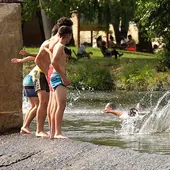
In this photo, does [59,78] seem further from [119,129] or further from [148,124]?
[119,129]

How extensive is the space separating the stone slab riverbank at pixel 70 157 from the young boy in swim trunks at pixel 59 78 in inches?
21.5

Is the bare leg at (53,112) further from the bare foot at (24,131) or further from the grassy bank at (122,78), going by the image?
the grassy bank at (122,78)

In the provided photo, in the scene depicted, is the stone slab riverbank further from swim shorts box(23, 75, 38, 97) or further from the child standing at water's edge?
swim shorts box(23, 75, 38, 97)

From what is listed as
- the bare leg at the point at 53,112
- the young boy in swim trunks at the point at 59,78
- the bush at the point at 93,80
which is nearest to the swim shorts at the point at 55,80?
the young boy in swim trunks at the point at 59,78

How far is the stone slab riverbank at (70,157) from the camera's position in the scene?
306 inches

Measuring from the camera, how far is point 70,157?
27.3 feet

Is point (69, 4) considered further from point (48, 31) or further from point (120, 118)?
point (120, 118)

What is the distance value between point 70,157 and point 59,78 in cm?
189

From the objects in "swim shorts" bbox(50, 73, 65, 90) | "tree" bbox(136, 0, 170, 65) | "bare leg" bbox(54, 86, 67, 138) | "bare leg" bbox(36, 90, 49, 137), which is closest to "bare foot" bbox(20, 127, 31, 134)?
"bare leg" bbox(36, 90, 49, 137)

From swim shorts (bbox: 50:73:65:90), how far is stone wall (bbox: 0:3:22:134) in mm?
713

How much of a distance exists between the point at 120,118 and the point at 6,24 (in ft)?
17.7

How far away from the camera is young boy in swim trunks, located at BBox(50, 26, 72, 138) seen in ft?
32.6

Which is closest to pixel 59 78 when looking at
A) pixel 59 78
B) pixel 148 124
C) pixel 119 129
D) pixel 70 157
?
pixel 59 78

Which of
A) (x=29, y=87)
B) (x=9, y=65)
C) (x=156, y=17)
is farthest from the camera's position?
(x=156, y=17)
